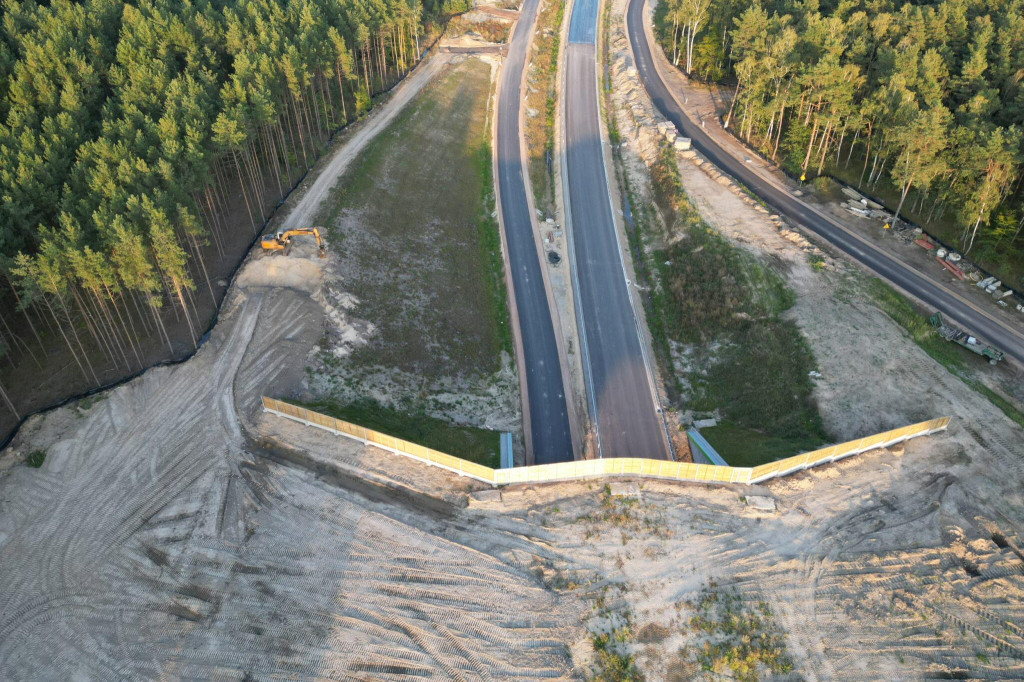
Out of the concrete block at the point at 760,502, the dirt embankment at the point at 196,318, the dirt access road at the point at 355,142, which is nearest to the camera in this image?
the concrete block at the point at 760,502

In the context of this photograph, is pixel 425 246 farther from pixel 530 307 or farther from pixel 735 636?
pixel 735 636

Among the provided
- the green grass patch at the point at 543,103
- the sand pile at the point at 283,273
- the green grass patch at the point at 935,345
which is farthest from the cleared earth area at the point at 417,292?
the green grass patch at the point at 935,345

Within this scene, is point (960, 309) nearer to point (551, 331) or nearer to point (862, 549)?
point (862, 549)

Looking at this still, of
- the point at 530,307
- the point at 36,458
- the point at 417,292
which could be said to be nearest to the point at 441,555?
the point at 36,458

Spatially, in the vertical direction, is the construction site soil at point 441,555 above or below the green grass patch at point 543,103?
below

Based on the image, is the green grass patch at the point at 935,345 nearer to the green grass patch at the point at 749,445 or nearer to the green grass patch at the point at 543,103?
the green grass patch at the point at 749,445

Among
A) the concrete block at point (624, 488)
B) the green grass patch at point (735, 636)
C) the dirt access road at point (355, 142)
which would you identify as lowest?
the green grass patch at point (735, 636)

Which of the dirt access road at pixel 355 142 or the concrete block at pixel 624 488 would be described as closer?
the concrete block at pixel 624 488
